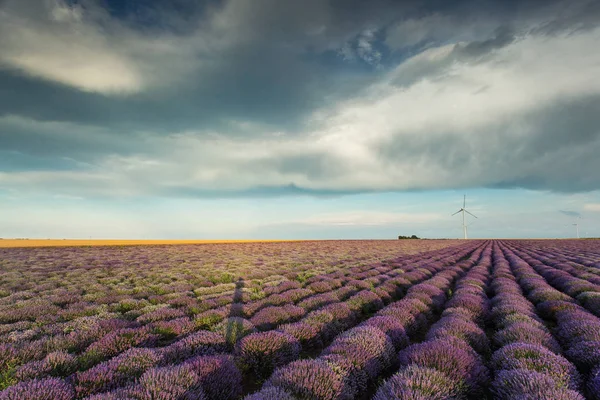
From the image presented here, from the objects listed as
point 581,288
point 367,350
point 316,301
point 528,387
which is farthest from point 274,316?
point 581,288

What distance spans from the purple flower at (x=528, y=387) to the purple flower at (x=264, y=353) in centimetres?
334

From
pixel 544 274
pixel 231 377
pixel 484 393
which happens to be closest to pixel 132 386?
pixel 231 377

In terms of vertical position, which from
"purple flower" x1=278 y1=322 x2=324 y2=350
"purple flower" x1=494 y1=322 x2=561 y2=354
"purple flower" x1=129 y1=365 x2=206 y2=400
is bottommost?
"purple flower" x1=278 y1=322 x2=324 y2=350

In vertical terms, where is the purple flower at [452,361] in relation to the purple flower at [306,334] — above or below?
above

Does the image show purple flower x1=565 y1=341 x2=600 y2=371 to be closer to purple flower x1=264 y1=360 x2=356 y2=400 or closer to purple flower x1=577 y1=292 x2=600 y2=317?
purple flower x1=264 y1=360 x2=356 y2=400

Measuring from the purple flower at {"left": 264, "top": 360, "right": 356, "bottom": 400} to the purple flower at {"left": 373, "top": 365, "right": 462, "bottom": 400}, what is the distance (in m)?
0.52

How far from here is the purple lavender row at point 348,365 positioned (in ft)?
14.0

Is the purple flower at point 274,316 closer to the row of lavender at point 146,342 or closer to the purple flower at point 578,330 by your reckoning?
the row of lavender at point 146,342

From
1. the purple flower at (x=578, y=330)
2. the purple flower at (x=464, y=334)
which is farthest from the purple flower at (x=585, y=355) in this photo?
the purple flower at (x=464, y=334)

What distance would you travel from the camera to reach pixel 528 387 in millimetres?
4156

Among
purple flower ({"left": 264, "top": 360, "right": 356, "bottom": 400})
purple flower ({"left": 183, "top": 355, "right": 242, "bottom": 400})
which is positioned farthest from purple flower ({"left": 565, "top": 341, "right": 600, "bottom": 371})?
purple flower ({"left": 183, "top": 355, "right": 242, "bottom": 400})

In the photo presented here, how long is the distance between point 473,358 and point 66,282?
1738 cm

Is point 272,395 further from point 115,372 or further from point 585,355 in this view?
point 585,355

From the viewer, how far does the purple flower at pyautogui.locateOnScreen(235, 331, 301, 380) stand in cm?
589
